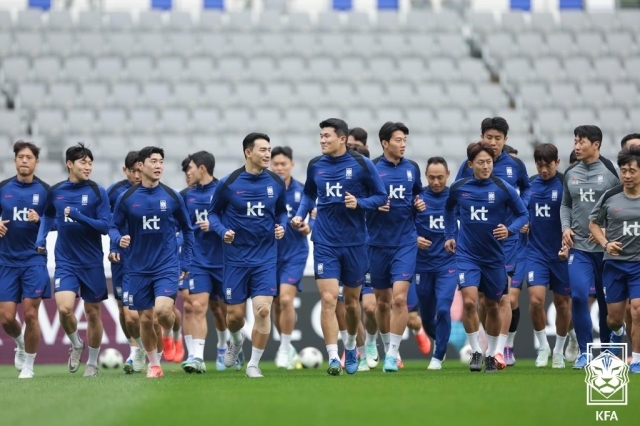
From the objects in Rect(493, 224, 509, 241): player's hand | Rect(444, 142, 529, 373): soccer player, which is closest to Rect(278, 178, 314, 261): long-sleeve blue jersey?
Rect(444, 142, 529, 373): soccer player

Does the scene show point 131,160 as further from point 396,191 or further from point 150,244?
point 396,191

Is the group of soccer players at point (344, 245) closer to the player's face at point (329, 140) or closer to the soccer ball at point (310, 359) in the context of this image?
the player's face at point (329, 140)

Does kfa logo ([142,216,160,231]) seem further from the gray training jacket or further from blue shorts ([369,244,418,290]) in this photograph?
the gray training jacket

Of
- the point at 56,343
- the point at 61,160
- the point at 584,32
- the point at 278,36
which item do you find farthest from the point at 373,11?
the point at 56,343

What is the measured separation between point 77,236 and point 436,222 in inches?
205

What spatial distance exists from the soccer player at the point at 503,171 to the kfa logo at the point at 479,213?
0.90m

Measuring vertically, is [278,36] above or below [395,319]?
above

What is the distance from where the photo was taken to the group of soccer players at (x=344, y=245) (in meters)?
13.8

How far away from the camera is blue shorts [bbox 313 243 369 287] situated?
13867 millimetres

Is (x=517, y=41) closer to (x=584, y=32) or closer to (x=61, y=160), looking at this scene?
(x=584, y=32)

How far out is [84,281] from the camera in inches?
594

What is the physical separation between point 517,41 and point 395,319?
16.6 metres

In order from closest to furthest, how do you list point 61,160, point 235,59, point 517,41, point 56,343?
1. point 56,343
2. point 61,160
3. point 235,59
4. point 517,41

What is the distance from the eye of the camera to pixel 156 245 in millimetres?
13984
